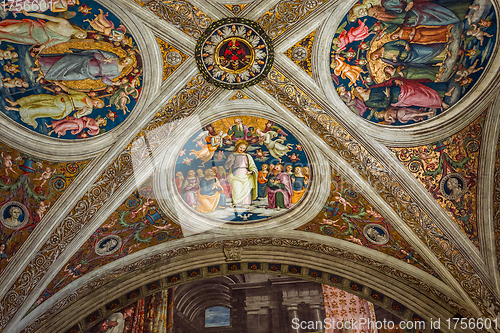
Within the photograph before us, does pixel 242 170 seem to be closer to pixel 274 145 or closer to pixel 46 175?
pixel 274 145

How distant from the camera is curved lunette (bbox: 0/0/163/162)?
28.6ft

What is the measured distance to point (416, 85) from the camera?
898cm

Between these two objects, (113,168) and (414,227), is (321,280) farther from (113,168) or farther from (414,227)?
(113,168)

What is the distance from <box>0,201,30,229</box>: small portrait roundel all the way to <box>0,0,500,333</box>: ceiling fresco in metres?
0.04

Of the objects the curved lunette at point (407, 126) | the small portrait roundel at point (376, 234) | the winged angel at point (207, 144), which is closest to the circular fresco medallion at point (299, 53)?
the curved lunette at point (407, 126)

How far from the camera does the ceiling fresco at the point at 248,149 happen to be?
339 inches

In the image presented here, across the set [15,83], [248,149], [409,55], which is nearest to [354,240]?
[248,149]

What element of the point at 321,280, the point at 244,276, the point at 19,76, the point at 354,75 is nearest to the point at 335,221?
the point at 321,280

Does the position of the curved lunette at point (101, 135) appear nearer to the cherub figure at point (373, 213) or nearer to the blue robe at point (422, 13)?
the blue robe at point (422, 13)

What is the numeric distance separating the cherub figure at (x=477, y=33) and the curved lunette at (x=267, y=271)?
5.00 metres

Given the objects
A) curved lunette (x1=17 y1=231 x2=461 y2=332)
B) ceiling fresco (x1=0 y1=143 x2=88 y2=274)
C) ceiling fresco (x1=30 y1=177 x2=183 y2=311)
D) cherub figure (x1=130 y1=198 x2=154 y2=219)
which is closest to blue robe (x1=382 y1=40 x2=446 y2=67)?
curved lunette (x1=17 y1=231 x2=461 y2=332)

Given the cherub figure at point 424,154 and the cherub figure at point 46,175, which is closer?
the cherub figure at point 46,175

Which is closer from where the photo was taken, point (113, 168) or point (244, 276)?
point (113, 168)

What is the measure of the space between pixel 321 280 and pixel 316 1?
6.31m
